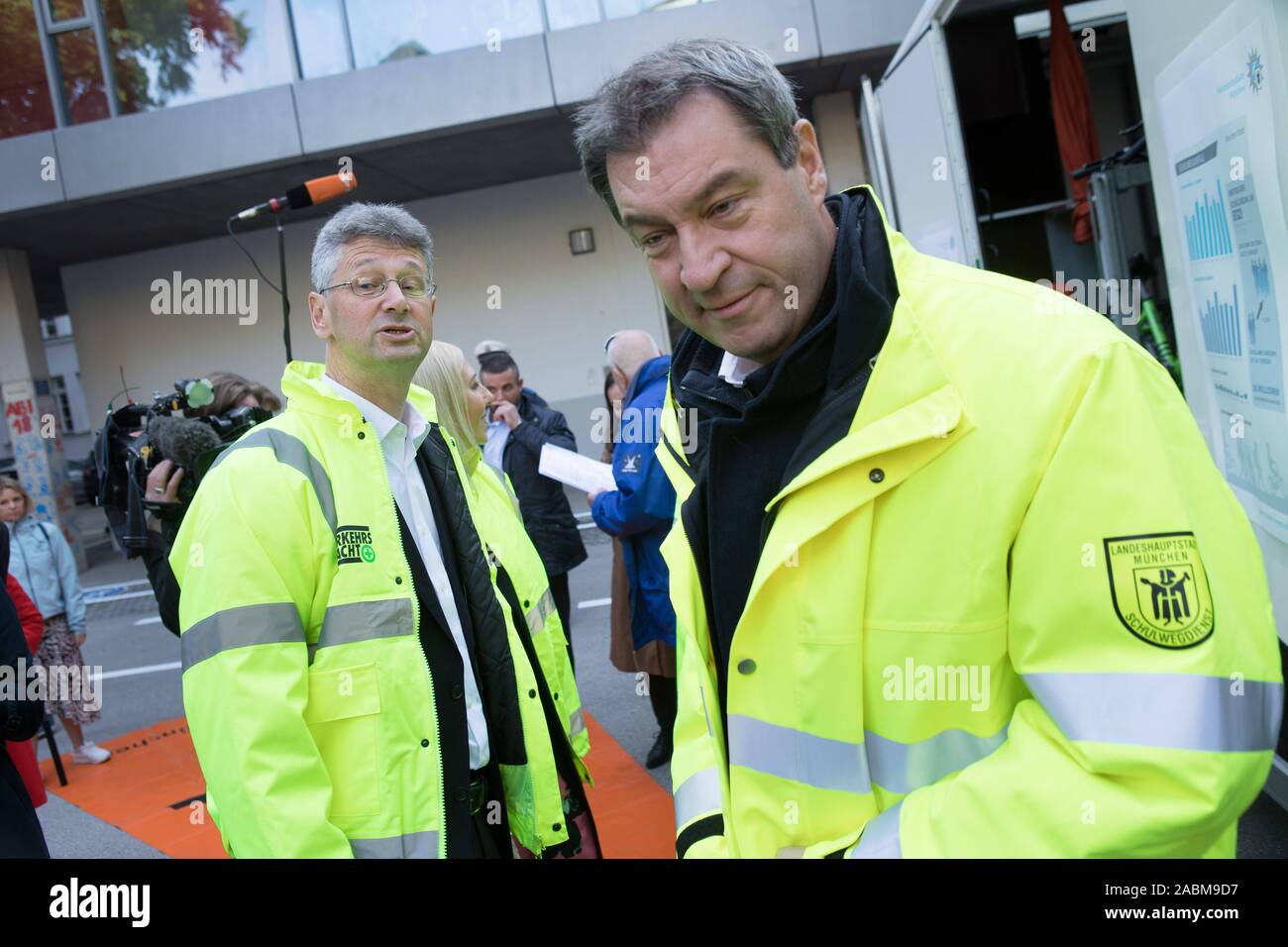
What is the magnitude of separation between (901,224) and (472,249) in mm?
8114

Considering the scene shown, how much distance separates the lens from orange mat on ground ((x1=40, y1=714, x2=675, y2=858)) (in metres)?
4.07

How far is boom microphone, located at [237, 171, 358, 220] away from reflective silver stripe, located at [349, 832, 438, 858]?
244cm

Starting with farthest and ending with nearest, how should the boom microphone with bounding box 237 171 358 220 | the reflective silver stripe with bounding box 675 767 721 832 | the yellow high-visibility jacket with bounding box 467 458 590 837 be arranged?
1. the boom microphone with bounding box 237 171 358 220
2. the yellow high-visibility jacket with bounding box 467 458 590 837
3. the reflective silver stripe with bounding box 675 767 721 832

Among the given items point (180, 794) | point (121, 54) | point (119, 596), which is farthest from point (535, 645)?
point (121, 54)

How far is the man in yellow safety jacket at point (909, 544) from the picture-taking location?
96cm

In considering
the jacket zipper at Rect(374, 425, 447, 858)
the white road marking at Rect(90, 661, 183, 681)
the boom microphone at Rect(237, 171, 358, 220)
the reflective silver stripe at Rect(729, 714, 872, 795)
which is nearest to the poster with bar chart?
the reflective silver stripe at Rect(729, 714, 872, 795)

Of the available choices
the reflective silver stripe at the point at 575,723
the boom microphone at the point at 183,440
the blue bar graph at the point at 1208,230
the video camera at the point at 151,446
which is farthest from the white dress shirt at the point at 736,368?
the boom microphone at the point at 183,440

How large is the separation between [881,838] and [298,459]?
1.48 metres

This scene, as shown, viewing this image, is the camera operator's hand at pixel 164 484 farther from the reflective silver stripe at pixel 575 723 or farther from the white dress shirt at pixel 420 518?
the reflective silver stripe at pixel 575 723

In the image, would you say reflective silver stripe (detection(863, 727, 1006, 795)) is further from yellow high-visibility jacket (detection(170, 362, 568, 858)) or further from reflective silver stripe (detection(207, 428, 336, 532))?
reflective silver stripe (detection(207, 428, 336, 532))

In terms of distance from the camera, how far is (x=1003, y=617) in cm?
108

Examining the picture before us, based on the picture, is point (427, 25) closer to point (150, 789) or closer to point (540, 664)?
point (150, 789)


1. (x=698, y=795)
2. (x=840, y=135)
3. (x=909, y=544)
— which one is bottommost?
(x=698, y=795)

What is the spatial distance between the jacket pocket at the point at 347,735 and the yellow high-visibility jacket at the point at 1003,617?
3.16 feet
